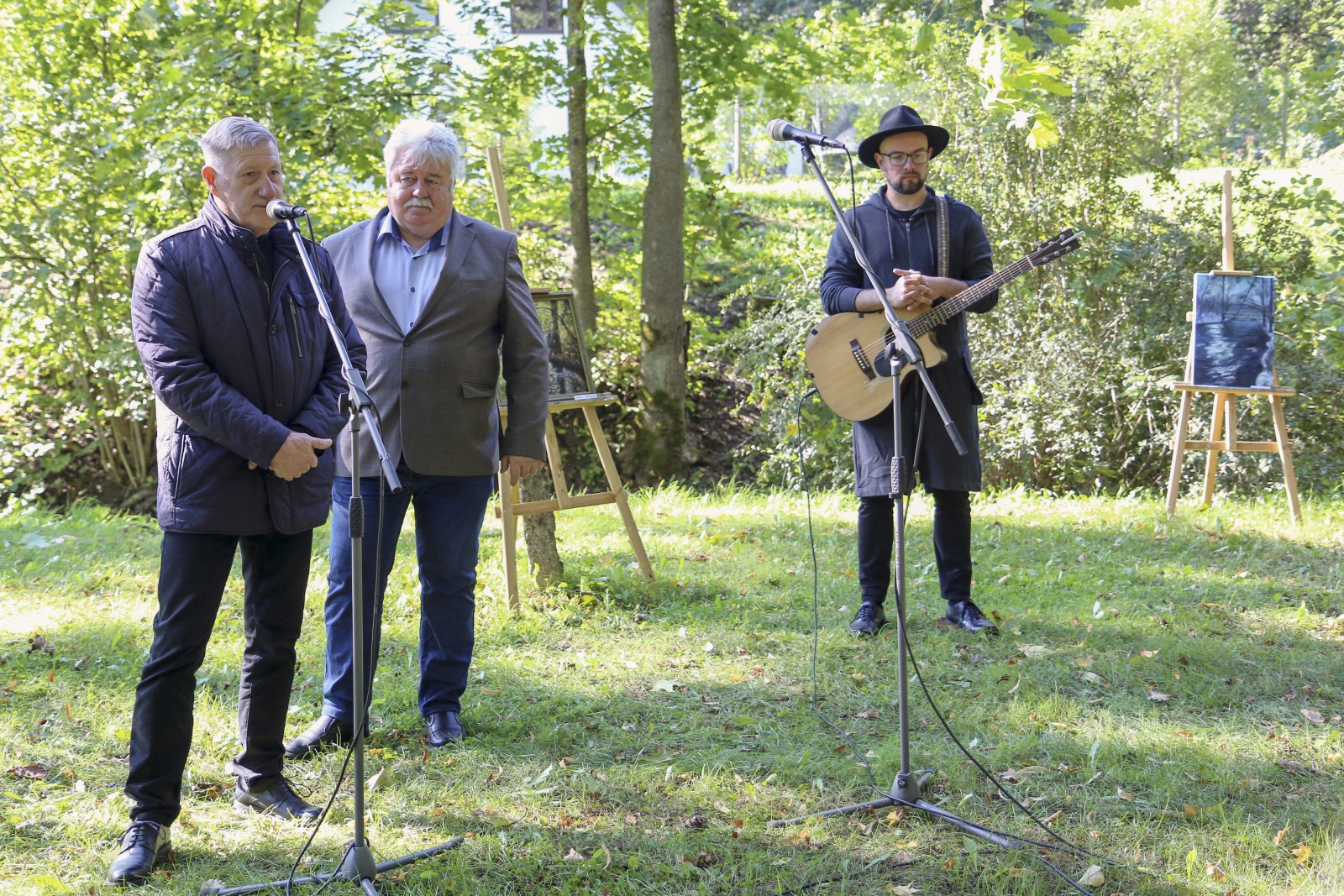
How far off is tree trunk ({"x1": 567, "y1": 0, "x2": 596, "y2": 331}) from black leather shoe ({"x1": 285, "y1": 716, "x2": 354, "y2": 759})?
6682 mm

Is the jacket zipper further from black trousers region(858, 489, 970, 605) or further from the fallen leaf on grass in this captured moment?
black trousers region(858, 489, 970, 605)

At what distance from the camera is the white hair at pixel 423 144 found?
358 cm

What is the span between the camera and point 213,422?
277 cm

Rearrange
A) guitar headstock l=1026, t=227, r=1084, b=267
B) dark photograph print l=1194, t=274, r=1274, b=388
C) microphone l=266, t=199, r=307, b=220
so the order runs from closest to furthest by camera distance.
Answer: microphone l=266, t=199, r=307, b=220, guitar headstock l=1026, t=227, r=1084, b=267, dark photograph print l=1194, t=274, r=1274, b=388

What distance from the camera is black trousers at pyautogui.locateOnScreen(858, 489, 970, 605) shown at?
188 inches

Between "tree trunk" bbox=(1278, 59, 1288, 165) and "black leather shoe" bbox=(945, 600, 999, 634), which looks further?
"tree trunk" bbox=(1278, 59, 1288, 165)

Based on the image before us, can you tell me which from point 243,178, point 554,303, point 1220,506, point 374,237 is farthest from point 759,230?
point 243,178

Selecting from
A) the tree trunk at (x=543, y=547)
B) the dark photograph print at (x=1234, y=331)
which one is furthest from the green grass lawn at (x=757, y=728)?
the dark photograph print at (x=1234, y=331)

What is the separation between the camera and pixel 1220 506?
7680 millimetres

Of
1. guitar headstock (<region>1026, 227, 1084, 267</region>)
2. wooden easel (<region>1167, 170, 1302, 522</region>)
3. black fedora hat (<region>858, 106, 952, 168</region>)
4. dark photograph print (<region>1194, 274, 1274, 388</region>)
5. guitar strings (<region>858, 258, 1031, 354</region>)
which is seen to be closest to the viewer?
guitar headstock (<region>1026, 227, 1084, 267</region>)

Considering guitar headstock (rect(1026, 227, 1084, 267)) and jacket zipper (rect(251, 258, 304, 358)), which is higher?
guitar headstock (rect(1026, 227, 1084, 267))

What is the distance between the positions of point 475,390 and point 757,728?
61.3 inches

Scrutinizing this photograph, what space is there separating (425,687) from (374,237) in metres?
1.60

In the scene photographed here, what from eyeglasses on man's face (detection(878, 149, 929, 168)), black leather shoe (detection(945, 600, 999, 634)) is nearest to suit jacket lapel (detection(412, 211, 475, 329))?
eyeglasses on man's face (detection(878, 149, 929, 168))
